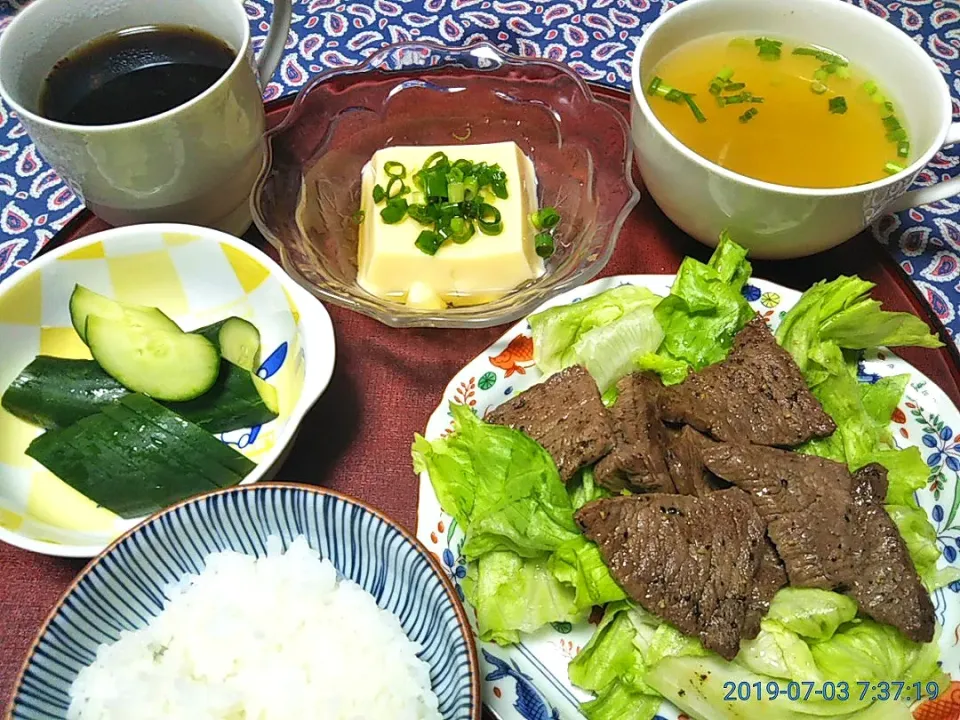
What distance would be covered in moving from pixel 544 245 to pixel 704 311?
48cm

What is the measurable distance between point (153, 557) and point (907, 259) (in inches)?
84.5

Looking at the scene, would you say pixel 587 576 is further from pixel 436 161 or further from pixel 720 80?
pixel 720 80

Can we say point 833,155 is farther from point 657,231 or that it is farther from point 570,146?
point 570,146

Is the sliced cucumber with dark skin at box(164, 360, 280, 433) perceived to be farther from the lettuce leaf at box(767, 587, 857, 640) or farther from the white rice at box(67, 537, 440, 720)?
the lettuce leaf at box(767, 587, 857, 640)

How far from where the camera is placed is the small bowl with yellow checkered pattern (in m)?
1.73

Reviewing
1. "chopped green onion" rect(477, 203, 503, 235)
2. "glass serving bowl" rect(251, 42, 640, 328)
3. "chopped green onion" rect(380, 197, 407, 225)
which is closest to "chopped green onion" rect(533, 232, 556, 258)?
"glass serving bowl" rect(251, 42, 640, 328)

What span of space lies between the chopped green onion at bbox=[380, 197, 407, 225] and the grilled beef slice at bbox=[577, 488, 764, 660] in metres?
0.94

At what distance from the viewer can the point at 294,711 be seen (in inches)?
54.9

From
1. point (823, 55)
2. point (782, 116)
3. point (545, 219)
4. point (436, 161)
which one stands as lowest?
point (545, 219)

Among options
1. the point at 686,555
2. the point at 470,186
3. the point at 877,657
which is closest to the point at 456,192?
the point at 470,186

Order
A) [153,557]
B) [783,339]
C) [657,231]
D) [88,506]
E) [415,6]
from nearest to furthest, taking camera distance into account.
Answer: [153,557] → [88,506] → [783,339] → [657,231] → [415,6]

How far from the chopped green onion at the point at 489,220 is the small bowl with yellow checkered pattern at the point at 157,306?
0.52m

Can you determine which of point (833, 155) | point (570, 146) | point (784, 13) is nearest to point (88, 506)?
point (570, 146)

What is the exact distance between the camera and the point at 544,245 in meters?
2.15
